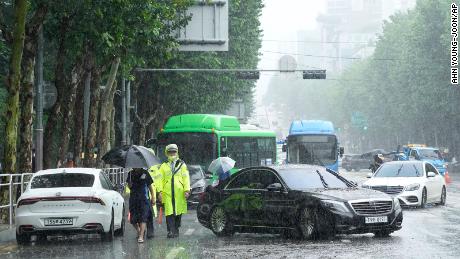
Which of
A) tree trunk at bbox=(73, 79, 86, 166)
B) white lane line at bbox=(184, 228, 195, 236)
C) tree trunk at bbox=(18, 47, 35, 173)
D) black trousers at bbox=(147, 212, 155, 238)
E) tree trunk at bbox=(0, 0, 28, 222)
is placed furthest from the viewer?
tree trunk at bbox=(73, 79, 86, 166)

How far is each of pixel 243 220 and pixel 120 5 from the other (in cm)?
794

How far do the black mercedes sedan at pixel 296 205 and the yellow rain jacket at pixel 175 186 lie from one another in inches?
42.2

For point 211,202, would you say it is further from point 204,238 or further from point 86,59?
point 86,59

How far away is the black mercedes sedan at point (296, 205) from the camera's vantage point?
1759 cm

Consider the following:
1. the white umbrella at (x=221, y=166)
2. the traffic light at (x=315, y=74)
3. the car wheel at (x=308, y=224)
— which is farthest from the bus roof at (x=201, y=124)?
the car wheel at (x=308, y=224)

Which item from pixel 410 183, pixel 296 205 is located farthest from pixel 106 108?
pixel 296 205

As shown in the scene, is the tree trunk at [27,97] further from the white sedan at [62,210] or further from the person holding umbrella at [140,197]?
the person holding umbrella at [140,197]

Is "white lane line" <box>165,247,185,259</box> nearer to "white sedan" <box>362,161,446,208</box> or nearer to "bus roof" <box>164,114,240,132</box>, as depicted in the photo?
"white sedan" <box>362,161,446,208</box>

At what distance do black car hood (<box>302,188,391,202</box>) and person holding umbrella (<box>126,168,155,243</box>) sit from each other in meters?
2.82

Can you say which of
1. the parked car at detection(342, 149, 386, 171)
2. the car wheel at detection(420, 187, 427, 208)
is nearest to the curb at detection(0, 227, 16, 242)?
the car wheel at detection(420, 187, 427, 208)

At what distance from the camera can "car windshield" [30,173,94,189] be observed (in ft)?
60.2

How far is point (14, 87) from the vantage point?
74.4ft

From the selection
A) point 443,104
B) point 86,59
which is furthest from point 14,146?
point 443,104

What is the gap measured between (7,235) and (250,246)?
5.78 meters
